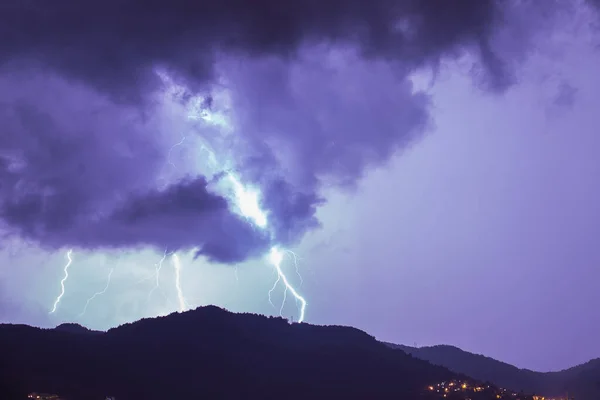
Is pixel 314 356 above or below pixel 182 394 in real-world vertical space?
above

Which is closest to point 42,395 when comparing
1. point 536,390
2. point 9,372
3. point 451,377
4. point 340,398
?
point 9,372

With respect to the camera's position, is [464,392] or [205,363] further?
[205,363]

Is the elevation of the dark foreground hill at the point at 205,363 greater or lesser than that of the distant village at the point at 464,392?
greater

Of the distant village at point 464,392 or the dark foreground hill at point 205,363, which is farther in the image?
the distant village at point 464,392

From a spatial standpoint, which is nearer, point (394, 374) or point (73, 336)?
point (73, 336)

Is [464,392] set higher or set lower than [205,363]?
lower

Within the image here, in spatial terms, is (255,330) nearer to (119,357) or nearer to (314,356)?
(314,356)

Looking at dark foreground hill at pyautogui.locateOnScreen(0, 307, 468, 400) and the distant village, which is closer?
dark foreground hill at pyautogui.locateOnScreen(0, 307, 468, 400)

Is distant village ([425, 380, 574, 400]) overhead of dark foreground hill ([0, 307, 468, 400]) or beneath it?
beneath
